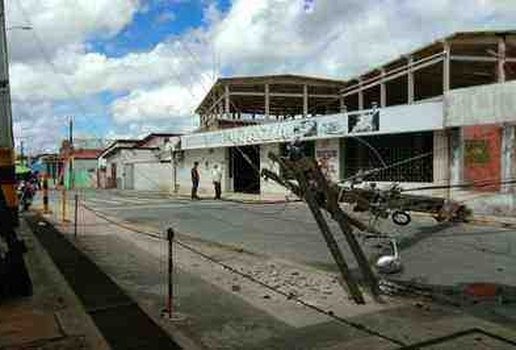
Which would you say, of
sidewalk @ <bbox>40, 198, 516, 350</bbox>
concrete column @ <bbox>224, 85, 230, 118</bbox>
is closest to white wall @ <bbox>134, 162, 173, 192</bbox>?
concrete column @ <bbox>224, 85, 230, 118</bbox>

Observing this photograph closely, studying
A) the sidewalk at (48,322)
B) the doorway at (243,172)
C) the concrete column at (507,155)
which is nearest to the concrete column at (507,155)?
the concrete column at (507,155)

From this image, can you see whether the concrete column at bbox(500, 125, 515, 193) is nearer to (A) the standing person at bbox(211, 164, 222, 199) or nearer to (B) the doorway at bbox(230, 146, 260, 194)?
(A) the standing person at bbox(211, 164, 222, 199)

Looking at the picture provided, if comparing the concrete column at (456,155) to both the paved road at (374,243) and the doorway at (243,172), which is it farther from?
the doorway at (243,172)

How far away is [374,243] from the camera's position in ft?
45.6

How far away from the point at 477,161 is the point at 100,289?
13.1m

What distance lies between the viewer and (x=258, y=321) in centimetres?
806

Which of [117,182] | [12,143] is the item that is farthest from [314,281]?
[117,182]

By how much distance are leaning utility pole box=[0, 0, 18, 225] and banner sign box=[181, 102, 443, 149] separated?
1482 cm

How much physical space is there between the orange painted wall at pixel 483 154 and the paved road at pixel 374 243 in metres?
1.82

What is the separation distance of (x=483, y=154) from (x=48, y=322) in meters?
14.7

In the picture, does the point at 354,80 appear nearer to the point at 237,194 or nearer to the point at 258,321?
the point at 237,194

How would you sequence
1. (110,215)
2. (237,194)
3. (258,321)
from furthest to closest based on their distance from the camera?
1. (237,194)
2. (110,215)
3. (258,321)

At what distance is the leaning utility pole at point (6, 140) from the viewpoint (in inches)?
371

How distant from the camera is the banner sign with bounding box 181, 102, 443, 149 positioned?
73.7 feet
